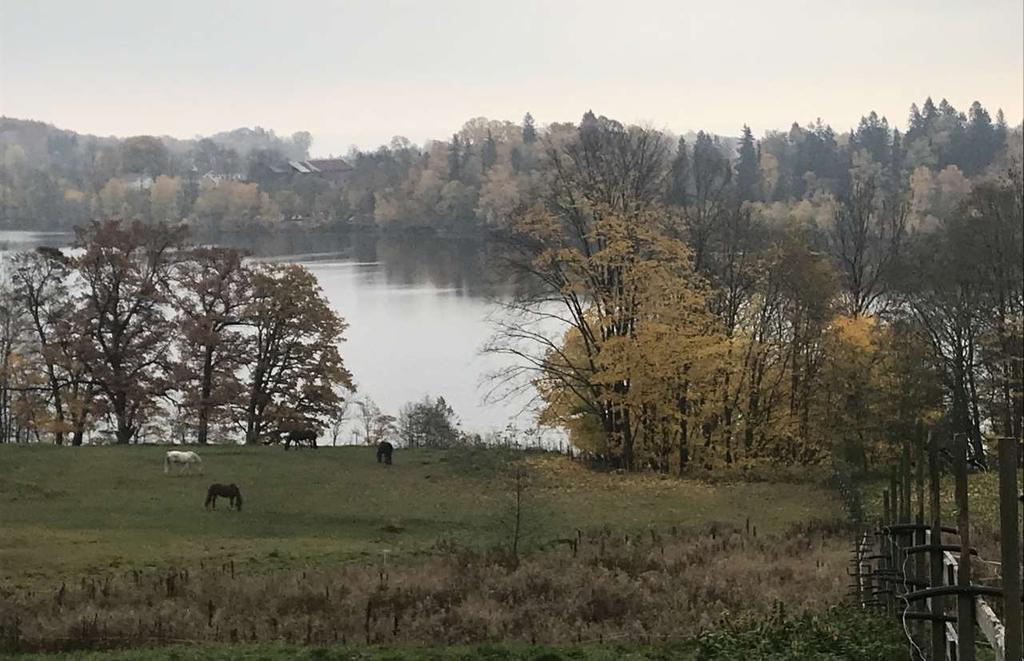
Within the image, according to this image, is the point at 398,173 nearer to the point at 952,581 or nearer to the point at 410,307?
the point at 410,307

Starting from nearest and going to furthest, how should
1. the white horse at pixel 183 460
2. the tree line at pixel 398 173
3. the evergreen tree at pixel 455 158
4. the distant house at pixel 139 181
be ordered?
the white horse at pixel 183 460, the tree line at pixel 398 173, the distant house at pixel 139 181, the evergreen tree at pixel 455 158

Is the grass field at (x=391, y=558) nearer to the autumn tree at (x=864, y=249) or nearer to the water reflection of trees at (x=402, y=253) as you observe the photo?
the autumn tree at (x=864, y=249)

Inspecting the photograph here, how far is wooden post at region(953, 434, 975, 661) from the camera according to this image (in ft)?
17.4

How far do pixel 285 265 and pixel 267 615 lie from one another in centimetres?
2757

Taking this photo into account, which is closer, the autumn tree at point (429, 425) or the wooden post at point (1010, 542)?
the wooden post at point (1010, 542)

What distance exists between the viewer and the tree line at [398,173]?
5625 centimetres

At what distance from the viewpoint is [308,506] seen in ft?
74.4

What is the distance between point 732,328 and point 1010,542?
30.1 metres

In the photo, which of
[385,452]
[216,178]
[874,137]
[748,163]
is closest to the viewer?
[385,452]

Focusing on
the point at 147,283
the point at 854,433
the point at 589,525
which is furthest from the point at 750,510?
the point at 147,283

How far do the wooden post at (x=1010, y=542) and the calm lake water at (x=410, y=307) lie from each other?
27.6 metres

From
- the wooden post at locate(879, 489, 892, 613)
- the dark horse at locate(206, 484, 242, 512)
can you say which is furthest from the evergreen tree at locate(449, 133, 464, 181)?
the wooden post at locate(879, 489, 892, 613)

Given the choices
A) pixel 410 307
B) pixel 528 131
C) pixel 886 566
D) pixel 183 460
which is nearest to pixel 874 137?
pixel 528 131

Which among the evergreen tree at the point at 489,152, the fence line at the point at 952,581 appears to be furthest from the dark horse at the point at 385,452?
the evergreen tree at the point at 489,152
